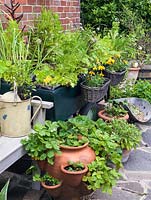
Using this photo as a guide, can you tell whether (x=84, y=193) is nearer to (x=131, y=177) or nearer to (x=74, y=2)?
(x=131, y=177)

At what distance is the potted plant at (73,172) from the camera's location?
76.2 inches

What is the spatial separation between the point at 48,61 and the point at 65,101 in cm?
39

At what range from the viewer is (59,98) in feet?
7.83

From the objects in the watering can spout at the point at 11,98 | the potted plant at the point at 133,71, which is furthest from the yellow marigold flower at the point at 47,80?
the potted plant at the point at 133,71

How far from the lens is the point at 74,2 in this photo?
3.71 meters

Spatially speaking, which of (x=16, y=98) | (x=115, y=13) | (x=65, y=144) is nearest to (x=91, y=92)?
(x=65, y=144)

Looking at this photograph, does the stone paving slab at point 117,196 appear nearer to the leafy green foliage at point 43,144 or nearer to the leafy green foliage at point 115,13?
the leafy green foliage at point 43,144

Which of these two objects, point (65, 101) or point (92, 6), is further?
point (92, 6)

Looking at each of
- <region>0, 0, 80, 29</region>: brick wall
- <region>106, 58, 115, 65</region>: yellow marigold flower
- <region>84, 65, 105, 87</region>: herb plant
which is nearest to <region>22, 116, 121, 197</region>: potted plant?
<region>84, 65, 105, 87</region>: herb plant

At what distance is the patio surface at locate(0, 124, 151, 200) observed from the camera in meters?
2.30

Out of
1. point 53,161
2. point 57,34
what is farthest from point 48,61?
point 53,161

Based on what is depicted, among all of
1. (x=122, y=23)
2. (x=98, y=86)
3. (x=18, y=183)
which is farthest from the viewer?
(x=122, y=23)

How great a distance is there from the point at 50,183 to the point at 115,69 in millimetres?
1580

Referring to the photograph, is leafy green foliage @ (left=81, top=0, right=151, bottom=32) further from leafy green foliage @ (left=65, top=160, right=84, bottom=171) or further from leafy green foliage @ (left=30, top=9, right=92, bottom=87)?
leafy green foliage @ (left=65, top=160, right=84, bottom=171)
